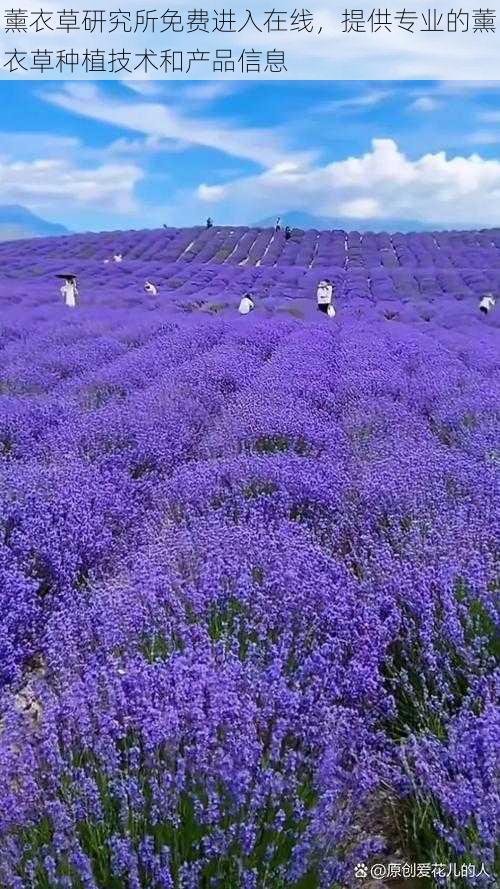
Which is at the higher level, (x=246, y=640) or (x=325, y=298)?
(x=325, y=298)

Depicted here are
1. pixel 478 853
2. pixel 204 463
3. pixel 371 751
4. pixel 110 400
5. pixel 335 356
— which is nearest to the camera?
pixel 478 853

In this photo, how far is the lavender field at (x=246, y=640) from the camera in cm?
148

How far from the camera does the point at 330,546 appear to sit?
2760 mm

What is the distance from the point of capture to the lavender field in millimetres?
1482

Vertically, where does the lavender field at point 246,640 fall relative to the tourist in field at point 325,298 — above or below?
below

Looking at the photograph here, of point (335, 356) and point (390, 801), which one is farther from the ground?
point (335, 356)

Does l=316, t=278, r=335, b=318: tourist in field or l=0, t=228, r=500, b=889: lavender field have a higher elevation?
l=316, t=278, r=335, b=318: tourist in field

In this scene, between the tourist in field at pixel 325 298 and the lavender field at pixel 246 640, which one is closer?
the lavender field at pixel 246 640

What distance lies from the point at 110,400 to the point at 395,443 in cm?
206

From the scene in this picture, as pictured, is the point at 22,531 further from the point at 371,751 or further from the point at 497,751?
the point at 497,751

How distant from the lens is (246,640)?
195 cm

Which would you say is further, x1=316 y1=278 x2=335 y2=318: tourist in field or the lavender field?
x1=316 y1=278 x2=335 y2=318: tourist in field

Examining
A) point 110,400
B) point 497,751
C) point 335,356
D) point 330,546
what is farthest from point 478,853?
point 335,356

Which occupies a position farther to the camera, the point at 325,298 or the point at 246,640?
the point at 325,298
